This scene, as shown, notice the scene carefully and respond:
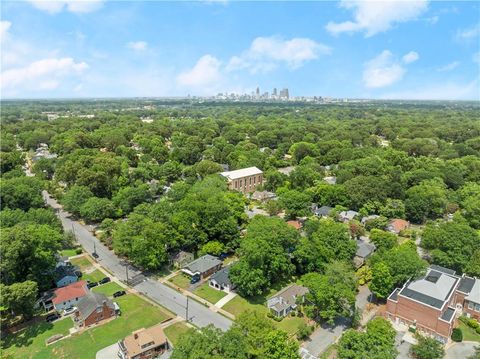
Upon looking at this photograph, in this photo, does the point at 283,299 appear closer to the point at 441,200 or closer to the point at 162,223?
the point at 162,223

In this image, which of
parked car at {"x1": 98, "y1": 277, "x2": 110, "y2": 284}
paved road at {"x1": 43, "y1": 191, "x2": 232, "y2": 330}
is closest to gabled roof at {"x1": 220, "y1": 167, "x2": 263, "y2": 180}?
paved road at {"x1": 43, "y1": 191, "x2": 232, "y2": 330}

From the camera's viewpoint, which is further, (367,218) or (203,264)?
(367,218)

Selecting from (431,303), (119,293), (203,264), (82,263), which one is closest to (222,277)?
(203,264)

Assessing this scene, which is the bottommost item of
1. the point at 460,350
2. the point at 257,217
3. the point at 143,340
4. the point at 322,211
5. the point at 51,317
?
the point at 460,350

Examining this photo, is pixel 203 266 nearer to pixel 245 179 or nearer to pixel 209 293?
pixel 209 293

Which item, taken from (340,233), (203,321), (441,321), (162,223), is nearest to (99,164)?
(162,223)

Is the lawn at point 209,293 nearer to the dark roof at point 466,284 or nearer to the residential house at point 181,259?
the residential house at point 181,259
